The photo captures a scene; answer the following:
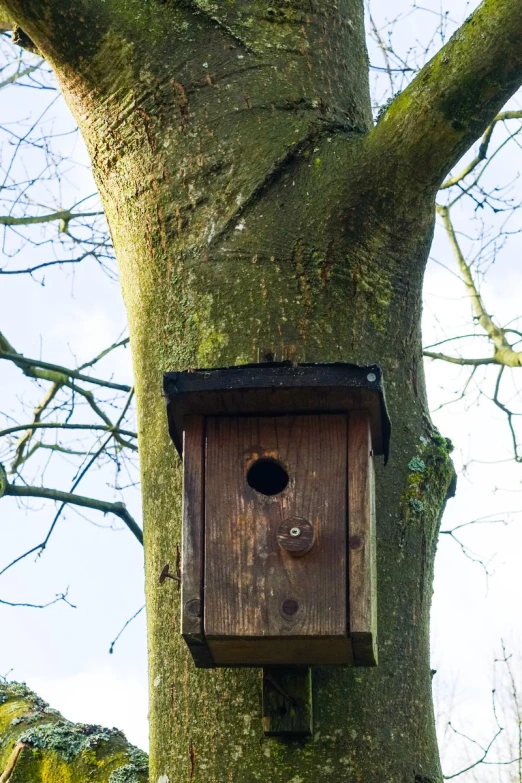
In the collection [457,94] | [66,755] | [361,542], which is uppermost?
[457,94]

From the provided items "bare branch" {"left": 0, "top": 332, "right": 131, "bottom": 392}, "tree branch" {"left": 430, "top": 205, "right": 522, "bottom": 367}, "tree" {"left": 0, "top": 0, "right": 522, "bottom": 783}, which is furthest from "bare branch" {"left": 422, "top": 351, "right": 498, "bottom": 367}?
"tree" {"left": 0, "top": 0, "right": 522, "bottom": 783}

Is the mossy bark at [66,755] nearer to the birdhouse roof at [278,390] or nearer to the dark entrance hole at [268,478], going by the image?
the dark entrance hole at [268,478]

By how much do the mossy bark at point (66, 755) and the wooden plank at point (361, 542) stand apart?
0.80 m

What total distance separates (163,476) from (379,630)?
0.54 m

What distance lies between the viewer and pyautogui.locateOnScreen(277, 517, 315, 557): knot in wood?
179 cm

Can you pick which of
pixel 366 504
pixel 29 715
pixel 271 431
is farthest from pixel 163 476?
pixel 29 715

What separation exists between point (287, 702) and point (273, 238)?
3.17ft

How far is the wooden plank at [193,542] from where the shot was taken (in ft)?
5.79

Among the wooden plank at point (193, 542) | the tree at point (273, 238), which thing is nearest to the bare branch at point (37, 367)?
the tree at point (273, 238)

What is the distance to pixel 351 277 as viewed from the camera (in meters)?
2.12

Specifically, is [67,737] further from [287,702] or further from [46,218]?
[46,218]

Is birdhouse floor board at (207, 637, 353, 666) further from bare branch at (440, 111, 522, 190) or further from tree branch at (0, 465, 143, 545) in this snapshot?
bare branch at (440, 111, 522, 190)

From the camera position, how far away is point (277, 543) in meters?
1.83

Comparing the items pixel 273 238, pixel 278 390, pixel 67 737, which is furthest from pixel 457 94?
pixel 67 737
